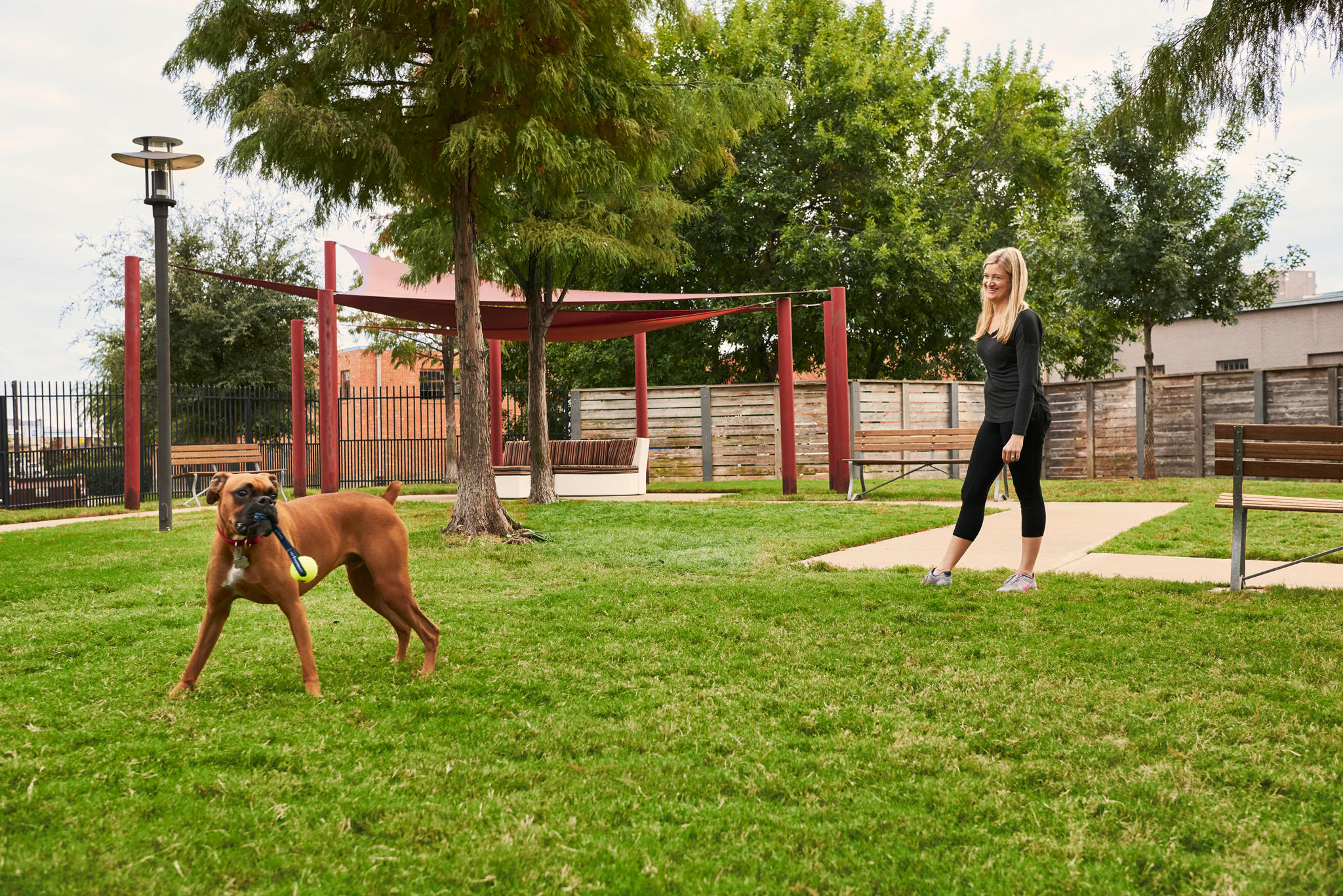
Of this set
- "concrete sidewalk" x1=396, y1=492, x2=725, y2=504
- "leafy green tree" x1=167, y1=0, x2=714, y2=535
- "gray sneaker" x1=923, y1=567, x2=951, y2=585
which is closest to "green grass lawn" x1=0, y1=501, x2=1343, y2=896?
"gray sneaker" x1=923, y1=567, x2=951, y2=585

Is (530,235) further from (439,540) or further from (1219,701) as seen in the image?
(1219,701)

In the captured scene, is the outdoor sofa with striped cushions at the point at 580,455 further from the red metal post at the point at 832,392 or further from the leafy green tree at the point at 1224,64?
the leafy green tree at the point at 1224,64

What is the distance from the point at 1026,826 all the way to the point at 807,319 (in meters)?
18.7

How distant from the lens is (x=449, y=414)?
57.6 ft

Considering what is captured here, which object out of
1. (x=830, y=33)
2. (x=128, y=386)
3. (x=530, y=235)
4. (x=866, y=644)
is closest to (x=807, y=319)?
(x=830, y=33)

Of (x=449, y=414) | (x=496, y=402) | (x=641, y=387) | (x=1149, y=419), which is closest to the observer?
(x=641, y=387)

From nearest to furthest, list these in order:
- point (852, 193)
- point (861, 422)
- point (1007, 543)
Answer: point (1007, 543) < point (861, 422) < point (852, 193)

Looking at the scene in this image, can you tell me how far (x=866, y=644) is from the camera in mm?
3938

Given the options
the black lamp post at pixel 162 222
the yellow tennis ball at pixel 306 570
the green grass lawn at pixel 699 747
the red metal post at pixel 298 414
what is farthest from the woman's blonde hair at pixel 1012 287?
the red metal post at pixel 298 414

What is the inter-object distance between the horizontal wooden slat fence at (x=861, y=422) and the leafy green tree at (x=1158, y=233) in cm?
87

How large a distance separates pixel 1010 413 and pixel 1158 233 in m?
12.0

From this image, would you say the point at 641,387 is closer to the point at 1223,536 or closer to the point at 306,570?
the point at 1223,536

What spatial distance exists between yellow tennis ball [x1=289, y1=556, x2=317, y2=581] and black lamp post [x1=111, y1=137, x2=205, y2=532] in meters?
7.09

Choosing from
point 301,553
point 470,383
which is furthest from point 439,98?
point 301,553
